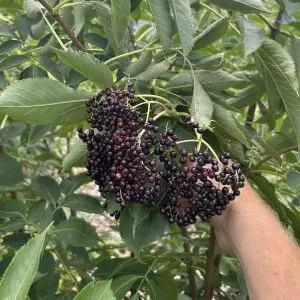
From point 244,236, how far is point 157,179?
0.25 m

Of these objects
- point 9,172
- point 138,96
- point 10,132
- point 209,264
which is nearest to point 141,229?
point 138,96

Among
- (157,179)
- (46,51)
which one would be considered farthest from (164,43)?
(46,51)

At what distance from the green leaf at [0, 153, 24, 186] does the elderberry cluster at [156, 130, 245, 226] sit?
0.60m

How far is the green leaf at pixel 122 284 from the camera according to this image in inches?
47.3

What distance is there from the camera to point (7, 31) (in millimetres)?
1235

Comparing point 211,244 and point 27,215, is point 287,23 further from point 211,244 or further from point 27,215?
point 27,215

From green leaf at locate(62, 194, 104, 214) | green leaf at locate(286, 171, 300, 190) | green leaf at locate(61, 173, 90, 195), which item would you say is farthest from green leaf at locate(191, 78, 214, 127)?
green leaf at locate(61, 173, 90, 195)

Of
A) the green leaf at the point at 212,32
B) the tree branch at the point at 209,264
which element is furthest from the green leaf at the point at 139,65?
the tree branch at the point at 209,264

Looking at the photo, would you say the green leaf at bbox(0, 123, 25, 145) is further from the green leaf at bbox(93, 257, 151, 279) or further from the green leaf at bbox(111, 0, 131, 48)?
the green leaf at bbox(111, 0, 131, 48)

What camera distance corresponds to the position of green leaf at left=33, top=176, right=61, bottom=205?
4.82 ft

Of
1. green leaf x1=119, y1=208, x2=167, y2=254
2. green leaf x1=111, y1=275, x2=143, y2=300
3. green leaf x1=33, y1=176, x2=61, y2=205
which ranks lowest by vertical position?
green leaf x1=111, y1=275, x2=143, y2=300

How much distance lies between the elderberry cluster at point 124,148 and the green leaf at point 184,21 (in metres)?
0.14

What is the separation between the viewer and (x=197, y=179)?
3.01 ft

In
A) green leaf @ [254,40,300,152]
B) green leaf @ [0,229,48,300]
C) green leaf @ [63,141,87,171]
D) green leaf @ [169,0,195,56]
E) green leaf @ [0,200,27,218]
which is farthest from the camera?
green leaf @ [0,200,27,218]
